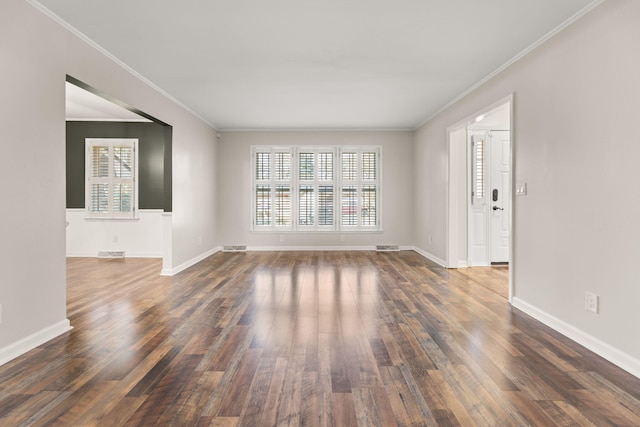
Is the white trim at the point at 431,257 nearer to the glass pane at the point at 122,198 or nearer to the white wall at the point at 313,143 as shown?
the white wall at the point at 313,143

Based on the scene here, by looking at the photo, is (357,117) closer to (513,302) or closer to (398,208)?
(398,208)

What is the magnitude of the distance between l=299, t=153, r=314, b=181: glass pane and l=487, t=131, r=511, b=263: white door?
363cm


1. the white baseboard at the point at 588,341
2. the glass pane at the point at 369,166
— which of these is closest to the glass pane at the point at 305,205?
the glass pane at the point at 369,166

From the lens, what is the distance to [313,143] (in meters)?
8.38

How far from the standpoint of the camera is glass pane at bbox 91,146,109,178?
7266 mm

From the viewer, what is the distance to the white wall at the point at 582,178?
260 centimetres

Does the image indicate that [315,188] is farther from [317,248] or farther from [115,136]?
[115,136]

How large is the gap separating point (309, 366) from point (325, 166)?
6267mm

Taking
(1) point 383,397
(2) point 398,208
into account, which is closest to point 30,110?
(1) point 383,397

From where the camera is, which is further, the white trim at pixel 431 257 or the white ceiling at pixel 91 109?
the white trim at pixel 431 257

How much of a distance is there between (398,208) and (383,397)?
6534 millimetres

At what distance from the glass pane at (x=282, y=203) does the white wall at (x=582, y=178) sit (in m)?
5.09

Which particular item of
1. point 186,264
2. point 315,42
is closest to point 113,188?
point 186,264

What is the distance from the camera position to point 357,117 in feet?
23.1
